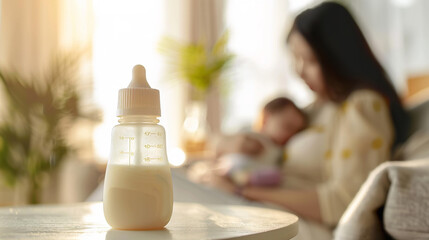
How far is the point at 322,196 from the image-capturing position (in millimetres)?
1542

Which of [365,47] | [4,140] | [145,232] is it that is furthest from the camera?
[4,140]

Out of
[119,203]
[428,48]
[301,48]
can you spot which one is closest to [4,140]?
[301,48]

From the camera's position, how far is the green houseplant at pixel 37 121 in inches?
101

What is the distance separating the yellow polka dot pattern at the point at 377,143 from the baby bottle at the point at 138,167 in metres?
1.06

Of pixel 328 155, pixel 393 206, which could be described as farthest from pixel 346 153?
pixel 393 206

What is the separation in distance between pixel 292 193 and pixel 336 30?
24.2 inches

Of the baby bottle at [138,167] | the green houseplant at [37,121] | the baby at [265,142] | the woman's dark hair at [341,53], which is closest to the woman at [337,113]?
the woman's dark hair at [341,53]

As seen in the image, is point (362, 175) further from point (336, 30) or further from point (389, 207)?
point (389, 207)

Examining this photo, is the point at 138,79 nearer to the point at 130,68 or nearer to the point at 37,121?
the point at 37,121

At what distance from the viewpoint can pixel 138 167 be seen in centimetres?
64

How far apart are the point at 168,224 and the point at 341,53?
1.27 metres

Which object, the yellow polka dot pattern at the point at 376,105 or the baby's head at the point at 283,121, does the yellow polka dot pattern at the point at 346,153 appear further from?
the baby's head at the point at 283,121

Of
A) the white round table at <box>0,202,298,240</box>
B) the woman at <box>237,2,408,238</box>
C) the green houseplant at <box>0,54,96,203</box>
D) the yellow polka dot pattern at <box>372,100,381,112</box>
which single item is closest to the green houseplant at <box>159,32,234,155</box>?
the green houseplant at <box>0,54,96,203</box>

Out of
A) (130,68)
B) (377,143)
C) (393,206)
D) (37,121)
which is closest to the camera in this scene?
(393,206)
